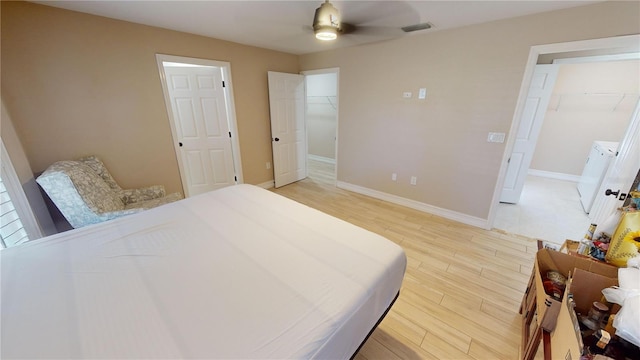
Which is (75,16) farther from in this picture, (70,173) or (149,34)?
(70,173)

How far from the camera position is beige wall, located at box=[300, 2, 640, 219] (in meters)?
2.22

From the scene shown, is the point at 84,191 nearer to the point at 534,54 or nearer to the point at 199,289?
the point at 199,289

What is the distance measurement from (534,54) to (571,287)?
2323 millimetres

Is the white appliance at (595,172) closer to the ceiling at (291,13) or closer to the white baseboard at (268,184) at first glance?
the ceiling at (291,13)

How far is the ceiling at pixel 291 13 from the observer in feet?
6.49

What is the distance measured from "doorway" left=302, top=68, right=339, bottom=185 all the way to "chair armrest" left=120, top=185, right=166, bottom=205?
9.84 feet

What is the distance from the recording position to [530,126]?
3197 millimetres

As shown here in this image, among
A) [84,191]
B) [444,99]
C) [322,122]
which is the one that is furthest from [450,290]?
[322,122]

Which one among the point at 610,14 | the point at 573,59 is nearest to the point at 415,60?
the point at 610,14

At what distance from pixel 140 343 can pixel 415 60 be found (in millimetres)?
3602

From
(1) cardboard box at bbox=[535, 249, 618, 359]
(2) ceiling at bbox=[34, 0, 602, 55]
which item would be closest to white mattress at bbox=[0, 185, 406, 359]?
(1) cardboard box at bbox=[535, 249, 618, 359]

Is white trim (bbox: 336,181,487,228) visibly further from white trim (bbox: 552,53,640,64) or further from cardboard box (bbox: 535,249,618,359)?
white trim (bbox: 552,53,640,64)

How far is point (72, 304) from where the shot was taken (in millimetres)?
975

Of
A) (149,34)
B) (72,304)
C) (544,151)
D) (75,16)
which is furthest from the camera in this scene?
(544,151)
